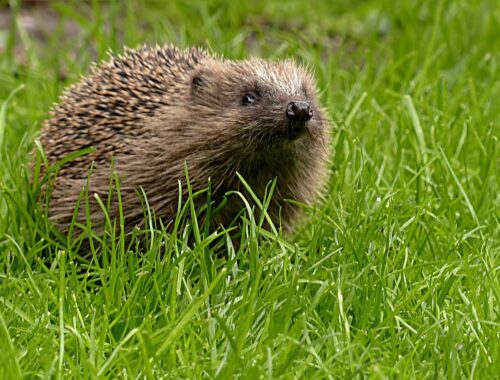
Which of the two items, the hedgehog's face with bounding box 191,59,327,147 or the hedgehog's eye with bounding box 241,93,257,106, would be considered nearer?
the hedgehog's face with bounding box 191,59,327,147

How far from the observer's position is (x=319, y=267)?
5.19m

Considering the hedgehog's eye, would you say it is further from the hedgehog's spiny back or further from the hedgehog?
the hedgehog's spiny back

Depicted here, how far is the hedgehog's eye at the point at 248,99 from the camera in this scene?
18.6 feet

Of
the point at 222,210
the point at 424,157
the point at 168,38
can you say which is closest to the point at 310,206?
the point at 222,210

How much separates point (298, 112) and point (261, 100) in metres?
0.30

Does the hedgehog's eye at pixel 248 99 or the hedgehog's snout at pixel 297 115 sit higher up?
the hedgehog's eye at pixel 248 99

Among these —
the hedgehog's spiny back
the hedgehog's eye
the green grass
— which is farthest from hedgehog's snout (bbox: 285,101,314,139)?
the hedgehog's spiny back

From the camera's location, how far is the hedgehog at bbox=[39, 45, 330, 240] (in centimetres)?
559

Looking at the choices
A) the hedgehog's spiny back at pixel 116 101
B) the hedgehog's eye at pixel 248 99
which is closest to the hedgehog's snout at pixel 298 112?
the hedgehog's eye at pixel 248 99

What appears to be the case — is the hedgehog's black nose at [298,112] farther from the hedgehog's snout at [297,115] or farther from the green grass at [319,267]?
the green grass at [319,267]

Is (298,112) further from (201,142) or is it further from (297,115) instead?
(201,142)

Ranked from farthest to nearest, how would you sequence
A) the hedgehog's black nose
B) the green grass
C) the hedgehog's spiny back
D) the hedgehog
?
the hedgehog's spiny back → the hedgehog → the hedgehog's black nose → the green grass

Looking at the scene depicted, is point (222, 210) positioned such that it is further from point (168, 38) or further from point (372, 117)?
point (168, 38)

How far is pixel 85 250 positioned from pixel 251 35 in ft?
13.5
